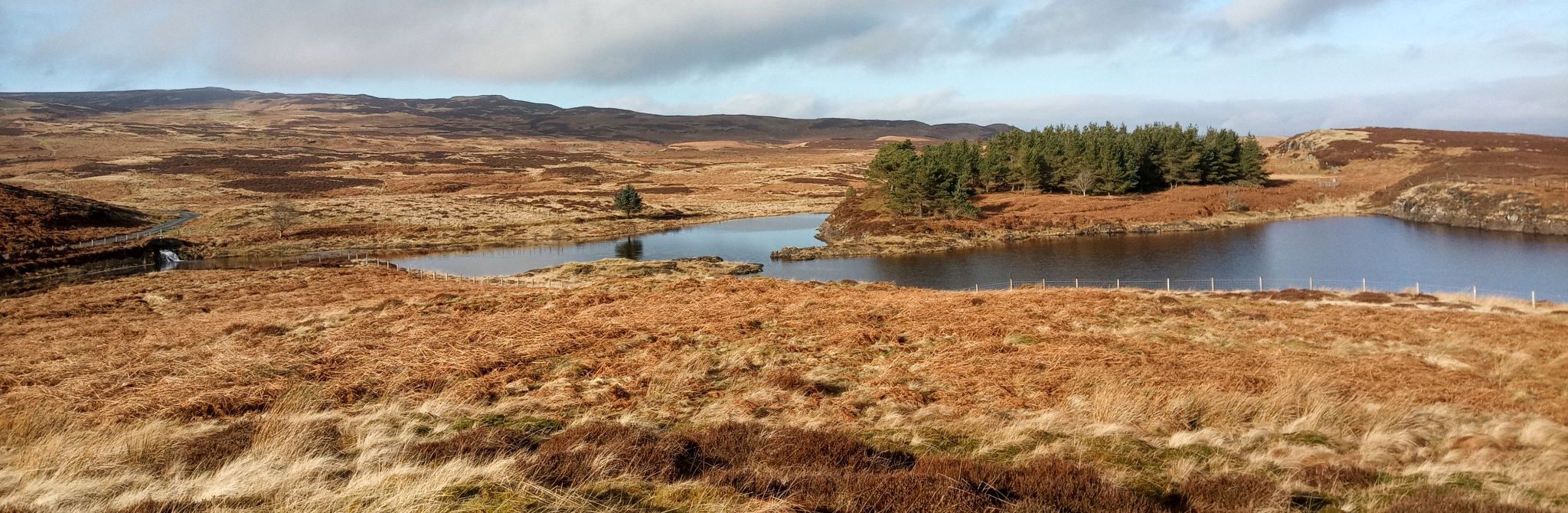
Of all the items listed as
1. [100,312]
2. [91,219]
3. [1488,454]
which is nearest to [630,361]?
[1488,454]

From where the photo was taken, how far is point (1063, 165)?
8981 cm

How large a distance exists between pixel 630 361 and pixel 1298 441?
1022cm

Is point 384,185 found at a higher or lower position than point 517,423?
higher

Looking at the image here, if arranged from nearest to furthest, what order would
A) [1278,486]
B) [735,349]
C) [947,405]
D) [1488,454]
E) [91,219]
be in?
[1278,486] < [1488,454] < [947,405] < [735,349] < [91,219]

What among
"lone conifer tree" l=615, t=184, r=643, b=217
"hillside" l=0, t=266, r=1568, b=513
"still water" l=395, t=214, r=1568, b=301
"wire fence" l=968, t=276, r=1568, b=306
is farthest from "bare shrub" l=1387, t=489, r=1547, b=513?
"lone conifer tree" l=615, t=184, r=643, b=217

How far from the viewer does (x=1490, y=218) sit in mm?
66562

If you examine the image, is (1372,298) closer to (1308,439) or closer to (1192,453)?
(1308,439)

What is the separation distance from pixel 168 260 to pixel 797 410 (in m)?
65.4

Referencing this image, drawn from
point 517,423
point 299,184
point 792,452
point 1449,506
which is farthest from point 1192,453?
point 299,184

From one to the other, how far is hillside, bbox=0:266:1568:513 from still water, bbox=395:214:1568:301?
81.0 ft

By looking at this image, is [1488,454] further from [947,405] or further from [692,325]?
[692,325]

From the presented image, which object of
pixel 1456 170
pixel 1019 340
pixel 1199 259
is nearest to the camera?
pixel 1019 340

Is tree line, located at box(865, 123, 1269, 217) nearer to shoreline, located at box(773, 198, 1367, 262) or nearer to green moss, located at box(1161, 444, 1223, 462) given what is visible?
shoreline, located at box(773, 198, 1367, 262)

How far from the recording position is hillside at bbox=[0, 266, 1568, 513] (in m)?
6.65
